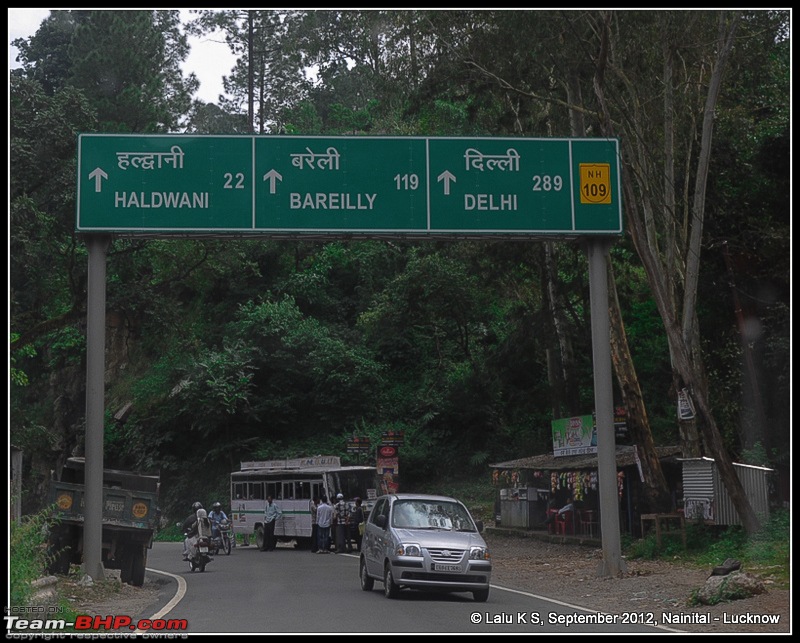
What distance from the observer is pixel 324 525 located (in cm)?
2988

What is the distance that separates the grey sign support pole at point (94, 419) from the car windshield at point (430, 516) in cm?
539

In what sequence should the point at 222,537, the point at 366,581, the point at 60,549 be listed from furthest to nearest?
the point at 222,537
the point at 60,549
the point at 366,581

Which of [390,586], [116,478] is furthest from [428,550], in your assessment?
[116,478]

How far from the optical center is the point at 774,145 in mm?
25188

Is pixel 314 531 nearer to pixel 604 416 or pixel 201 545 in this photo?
pixel 201 545

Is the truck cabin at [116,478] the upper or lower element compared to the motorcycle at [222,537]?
upper

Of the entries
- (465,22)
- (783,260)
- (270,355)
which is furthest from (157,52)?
(783,260)

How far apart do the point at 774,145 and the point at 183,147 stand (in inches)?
579

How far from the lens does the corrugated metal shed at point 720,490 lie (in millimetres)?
22109

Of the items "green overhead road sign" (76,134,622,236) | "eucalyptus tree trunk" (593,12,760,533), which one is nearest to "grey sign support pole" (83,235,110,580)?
"green overhead road sign" (76,134,622,236)

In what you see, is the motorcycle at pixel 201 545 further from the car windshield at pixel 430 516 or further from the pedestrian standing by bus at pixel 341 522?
the car windshield at pixel 430 516

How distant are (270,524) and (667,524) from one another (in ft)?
43.9
